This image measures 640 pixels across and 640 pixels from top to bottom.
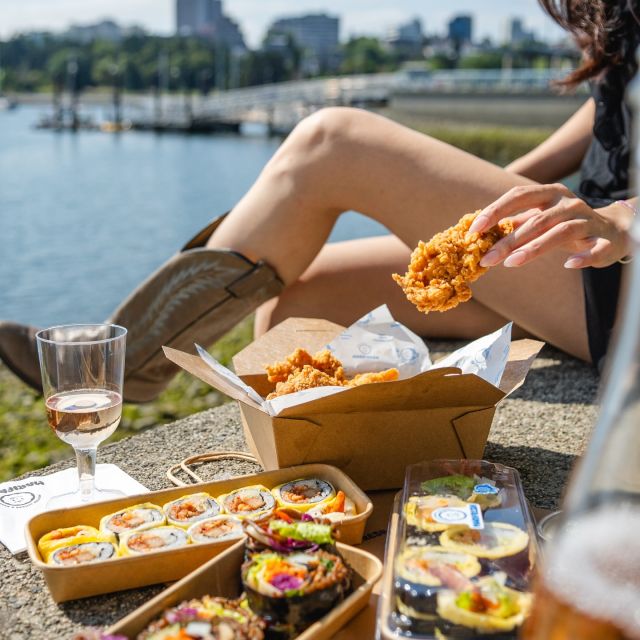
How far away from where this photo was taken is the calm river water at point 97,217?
1017 centimetres

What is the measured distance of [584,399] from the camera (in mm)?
2395

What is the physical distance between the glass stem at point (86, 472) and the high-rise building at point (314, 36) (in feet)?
236

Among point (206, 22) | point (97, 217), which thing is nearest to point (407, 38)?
point (206, 22)

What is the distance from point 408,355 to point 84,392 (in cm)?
79

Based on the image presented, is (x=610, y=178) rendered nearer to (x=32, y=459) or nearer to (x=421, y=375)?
(x=421, y=375)

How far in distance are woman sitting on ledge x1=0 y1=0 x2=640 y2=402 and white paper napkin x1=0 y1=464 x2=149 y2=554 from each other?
30.1 inches

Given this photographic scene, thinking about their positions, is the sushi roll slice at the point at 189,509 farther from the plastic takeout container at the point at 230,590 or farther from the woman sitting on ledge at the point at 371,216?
the woman sitting on ledge at the point at 371,216

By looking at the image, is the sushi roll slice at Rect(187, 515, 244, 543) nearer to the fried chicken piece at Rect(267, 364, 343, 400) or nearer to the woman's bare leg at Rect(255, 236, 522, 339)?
A: the fried chicken piece at Rect(267, 364, 343, 400)

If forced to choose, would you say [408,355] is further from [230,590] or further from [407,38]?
[407,38]

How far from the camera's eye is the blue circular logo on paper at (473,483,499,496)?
135cm

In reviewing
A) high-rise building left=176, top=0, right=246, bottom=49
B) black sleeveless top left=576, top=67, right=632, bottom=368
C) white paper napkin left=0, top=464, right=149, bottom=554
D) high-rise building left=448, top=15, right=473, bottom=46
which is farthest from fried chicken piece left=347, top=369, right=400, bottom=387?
high-rise building left=448, top=15, right=473, bottom=46

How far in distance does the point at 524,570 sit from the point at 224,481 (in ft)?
1.86

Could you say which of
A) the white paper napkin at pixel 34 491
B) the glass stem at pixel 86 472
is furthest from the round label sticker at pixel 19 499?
the glass stem at pixel 86 472

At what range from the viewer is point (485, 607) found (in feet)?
3.32
